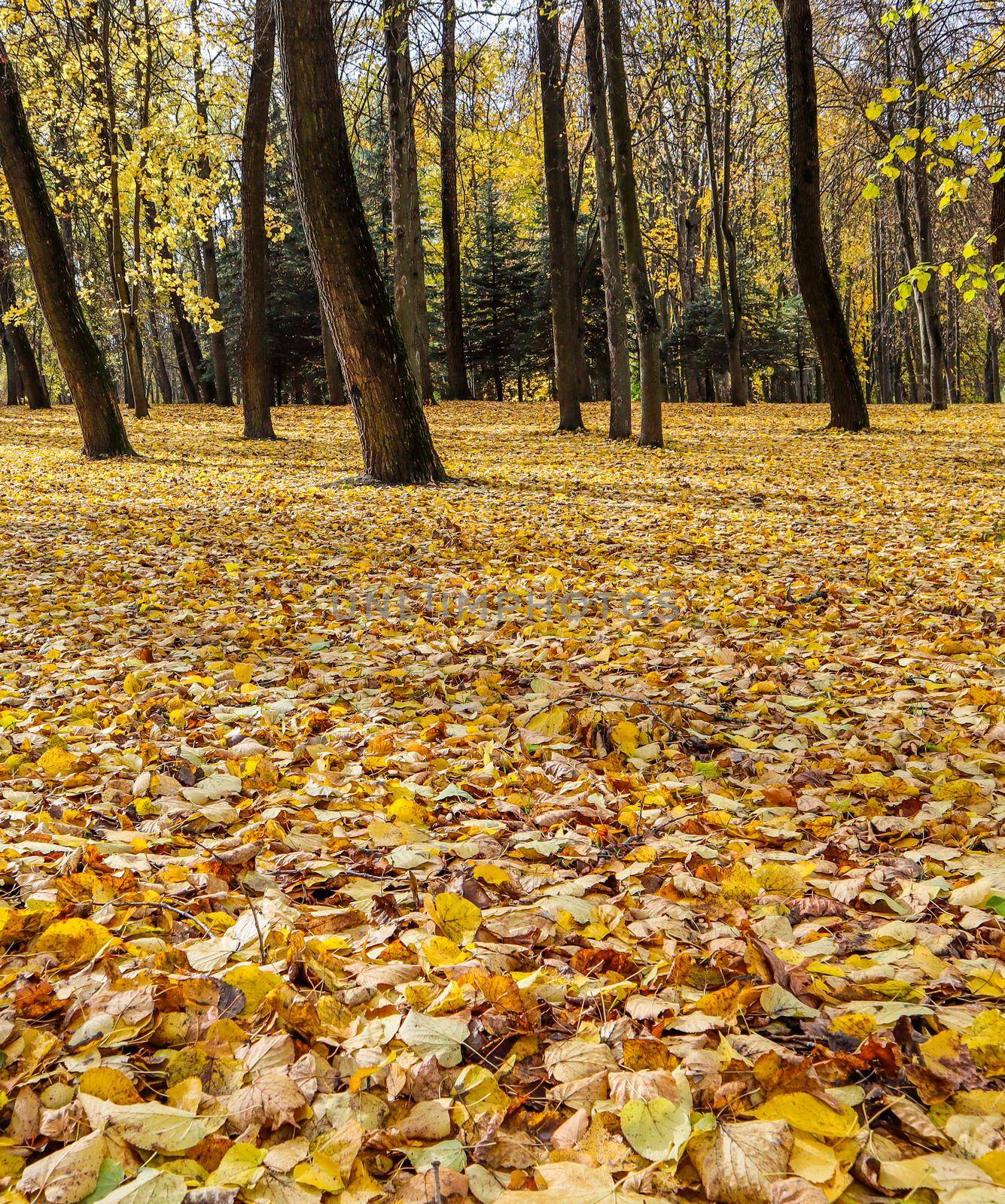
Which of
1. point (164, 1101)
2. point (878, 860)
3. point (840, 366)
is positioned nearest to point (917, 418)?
point (840, 366)

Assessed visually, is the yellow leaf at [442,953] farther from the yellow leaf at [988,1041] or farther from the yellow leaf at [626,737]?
the yellow leaf at [626,737]

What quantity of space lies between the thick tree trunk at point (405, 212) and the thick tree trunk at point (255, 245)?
→ 1679 millimetres

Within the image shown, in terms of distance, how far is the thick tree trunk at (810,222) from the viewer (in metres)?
10.4

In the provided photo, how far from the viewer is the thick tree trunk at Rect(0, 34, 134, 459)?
29.9 ft

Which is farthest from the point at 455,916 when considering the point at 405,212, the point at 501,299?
the point at 501,299

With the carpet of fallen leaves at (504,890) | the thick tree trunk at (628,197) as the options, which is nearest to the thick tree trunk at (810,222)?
the thick tree trunk at (628,197)

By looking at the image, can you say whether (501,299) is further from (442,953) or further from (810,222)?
(442,953)

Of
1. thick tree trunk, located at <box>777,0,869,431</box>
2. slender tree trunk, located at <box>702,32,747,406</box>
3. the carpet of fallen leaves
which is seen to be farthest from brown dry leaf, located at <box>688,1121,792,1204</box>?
slender tree trunk, located at <box>702,32,747,406</box>

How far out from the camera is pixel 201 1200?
1110 millimetres

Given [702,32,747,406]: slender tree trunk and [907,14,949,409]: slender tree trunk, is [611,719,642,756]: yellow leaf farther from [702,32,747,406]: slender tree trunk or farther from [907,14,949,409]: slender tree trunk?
[702,32,747,406]: slender tree trunk

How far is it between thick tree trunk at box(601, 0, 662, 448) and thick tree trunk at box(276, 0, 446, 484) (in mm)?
3218

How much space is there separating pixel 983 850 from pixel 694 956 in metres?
0.91

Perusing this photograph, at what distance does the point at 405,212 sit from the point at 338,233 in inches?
272

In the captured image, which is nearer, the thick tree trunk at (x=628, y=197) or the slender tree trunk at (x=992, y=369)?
the thick tree trunk at (x=628, y=197)
